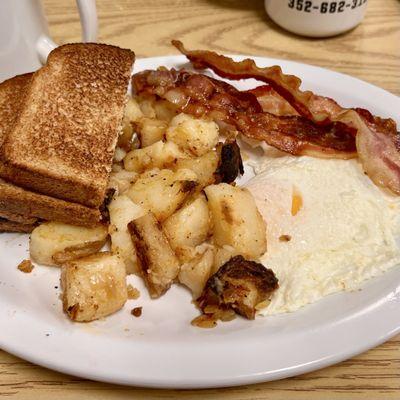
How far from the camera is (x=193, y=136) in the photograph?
1580 millimetres

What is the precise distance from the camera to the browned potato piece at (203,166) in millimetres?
1504

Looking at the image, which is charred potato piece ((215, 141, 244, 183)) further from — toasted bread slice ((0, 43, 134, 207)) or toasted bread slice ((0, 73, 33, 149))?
toasted bread slice ((0, 73, 33, 149))

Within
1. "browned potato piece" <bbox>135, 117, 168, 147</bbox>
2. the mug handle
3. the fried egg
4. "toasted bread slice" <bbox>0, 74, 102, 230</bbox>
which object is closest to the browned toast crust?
"toasted bread slice" <bbox>0, 74, 102, 230</bbox>

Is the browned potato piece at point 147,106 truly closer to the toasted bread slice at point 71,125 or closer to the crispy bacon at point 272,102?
the toasted bread slice at point 71,125

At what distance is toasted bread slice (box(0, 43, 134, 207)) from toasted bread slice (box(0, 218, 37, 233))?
0.10 metres

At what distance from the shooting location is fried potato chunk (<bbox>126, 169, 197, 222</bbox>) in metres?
1.39

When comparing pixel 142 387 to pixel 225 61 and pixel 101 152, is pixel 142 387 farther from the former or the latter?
pixel 225 61

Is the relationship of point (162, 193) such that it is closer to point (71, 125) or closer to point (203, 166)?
point (203, 166)

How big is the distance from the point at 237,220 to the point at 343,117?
49 centimetres

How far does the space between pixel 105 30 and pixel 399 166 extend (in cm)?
151

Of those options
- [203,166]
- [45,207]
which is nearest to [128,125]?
[203,166]

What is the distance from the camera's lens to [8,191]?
1339 millimetres

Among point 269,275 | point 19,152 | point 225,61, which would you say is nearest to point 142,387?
point 269,275

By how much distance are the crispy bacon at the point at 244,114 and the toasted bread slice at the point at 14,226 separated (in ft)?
1.94
